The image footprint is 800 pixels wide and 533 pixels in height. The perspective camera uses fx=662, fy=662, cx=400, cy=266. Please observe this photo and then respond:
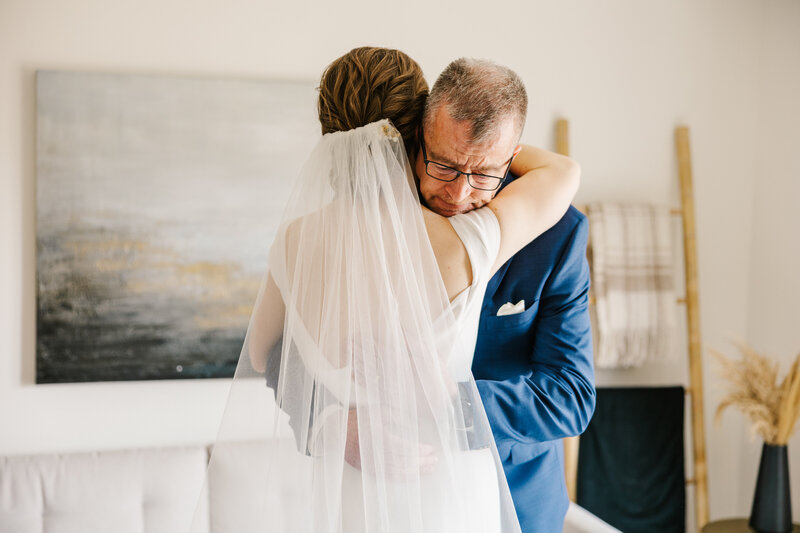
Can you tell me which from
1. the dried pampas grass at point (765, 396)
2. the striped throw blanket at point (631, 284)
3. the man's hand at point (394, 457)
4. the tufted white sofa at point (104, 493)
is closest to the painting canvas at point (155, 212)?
the tufted white sofa at point (104, 493)

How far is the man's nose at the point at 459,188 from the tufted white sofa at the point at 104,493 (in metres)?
1.71

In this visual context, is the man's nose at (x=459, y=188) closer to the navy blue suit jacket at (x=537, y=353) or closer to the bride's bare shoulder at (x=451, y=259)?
the bride's bare shoulder at (x=451, y=259)

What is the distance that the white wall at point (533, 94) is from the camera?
8.36 ft

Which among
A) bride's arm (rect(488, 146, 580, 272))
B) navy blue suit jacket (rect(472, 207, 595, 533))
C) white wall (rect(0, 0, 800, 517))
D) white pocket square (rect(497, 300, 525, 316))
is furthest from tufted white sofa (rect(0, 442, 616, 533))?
bride's arm (rect(488, 146, 580, 272))

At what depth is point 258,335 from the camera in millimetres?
1143

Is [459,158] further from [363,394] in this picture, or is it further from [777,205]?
[777,205]

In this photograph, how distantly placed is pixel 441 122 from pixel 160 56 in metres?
1.95

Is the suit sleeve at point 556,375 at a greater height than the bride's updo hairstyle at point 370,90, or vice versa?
the bride's updo hairstyle at point 370,90

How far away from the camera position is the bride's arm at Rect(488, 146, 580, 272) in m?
1.13

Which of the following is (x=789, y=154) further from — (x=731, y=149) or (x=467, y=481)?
(x=467, y=481)

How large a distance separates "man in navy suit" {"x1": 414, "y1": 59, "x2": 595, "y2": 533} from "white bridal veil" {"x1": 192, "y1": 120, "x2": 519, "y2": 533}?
9 centimetres

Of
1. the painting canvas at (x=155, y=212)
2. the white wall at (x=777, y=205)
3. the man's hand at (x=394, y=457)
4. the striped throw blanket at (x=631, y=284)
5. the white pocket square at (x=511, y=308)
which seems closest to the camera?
the man's hand at (x=394, y=457)

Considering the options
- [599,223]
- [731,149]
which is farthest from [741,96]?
[599,223]

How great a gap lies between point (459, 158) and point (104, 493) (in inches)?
81.2
